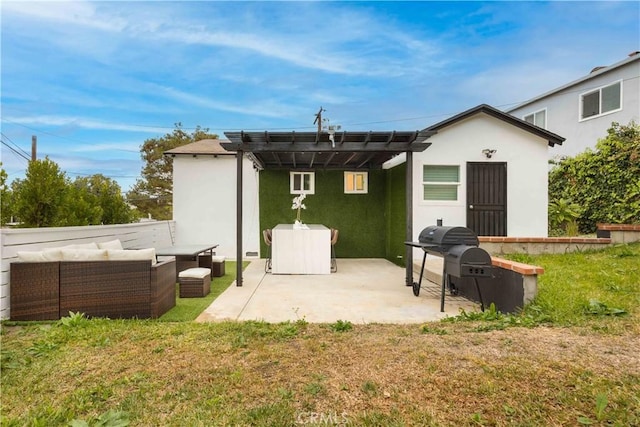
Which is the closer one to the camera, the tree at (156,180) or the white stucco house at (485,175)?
the white stucco house at (485,175)

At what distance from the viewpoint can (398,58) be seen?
1267 centimetres

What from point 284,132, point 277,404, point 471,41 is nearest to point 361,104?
point 471,41

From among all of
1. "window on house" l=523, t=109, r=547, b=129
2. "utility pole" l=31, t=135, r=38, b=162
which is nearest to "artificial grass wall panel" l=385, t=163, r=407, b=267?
"window on house" l=523, t=109, r=547, b=129

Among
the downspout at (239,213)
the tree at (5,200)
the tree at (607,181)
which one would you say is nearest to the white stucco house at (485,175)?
the tree at (607,181)

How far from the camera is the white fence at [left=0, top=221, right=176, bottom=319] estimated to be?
3.96 meters

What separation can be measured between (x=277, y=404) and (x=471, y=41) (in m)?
12.7

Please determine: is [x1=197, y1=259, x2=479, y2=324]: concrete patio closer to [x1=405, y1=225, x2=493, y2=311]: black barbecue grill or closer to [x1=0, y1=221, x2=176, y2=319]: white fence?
[x1=405, y1=225, x2=493, y2=311]: black barbecue grill

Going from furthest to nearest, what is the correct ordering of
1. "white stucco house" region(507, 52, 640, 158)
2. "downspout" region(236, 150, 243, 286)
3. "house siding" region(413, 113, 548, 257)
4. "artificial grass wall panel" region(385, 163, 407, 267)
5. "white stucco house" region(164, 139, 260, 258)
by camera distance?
"white stucco house" region(507, 52, 640, 158) → "white stucco house" region(164, 139, 260, 258) → "artificial grass wall panel" region(385, 163, 407, 267) → "house siding" region(413, 113, 548, 257) → "downspout" region(236, 150, 243, 286)

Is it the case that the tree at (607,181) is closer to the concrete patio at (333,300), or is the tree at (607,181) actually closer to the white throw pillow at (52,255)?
the concrete patio at (333,300)

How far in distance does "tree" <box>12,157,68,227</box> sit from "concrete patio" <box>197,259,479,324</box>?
338cm

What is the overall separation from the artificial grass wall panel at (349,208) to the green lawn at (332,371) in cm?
606

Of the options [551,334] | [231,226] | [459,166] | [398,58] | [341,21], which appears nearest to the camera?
[551,334]

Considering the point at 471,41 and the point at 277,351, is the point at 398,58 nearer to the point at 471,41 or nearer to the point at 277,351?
the point at 471,41

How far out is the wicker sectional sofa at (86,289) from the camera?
4.00 metres
